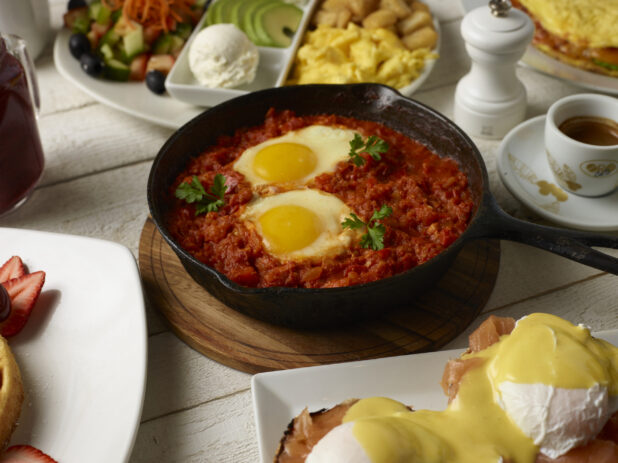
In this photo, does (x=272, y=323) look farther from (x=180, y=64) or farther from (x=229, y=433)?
(x=180, y=64)

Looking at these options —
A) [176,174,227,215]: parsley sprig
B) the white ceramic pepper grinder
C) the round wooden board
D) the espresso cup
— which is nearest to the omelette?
the white ceramic pepper grinder

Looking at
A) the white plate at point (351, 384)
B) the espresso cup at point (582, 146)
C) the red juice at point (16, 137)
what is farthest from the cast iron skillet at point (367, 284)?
the red juice at point (16, 137)

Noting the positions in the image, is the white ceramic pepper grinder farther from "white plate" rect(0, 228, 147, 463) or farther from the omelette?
"white plate" rect(0, 228, 147, 463)

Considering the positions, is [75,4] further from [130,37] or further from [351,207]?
[351,207]

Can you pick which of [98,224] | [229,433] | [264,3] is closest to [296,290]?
[229,433]

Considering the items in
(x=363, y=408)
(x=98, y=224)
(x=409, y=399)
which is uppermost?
(x=363, y=408)

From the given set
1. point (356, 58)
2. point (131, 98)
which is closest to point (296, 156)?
point (356, 58)

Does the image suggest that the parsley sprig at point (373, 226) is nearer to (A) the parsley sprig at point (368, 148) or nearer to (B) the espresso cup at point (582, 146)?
(A) the parsley sprig at point (368, 148)
